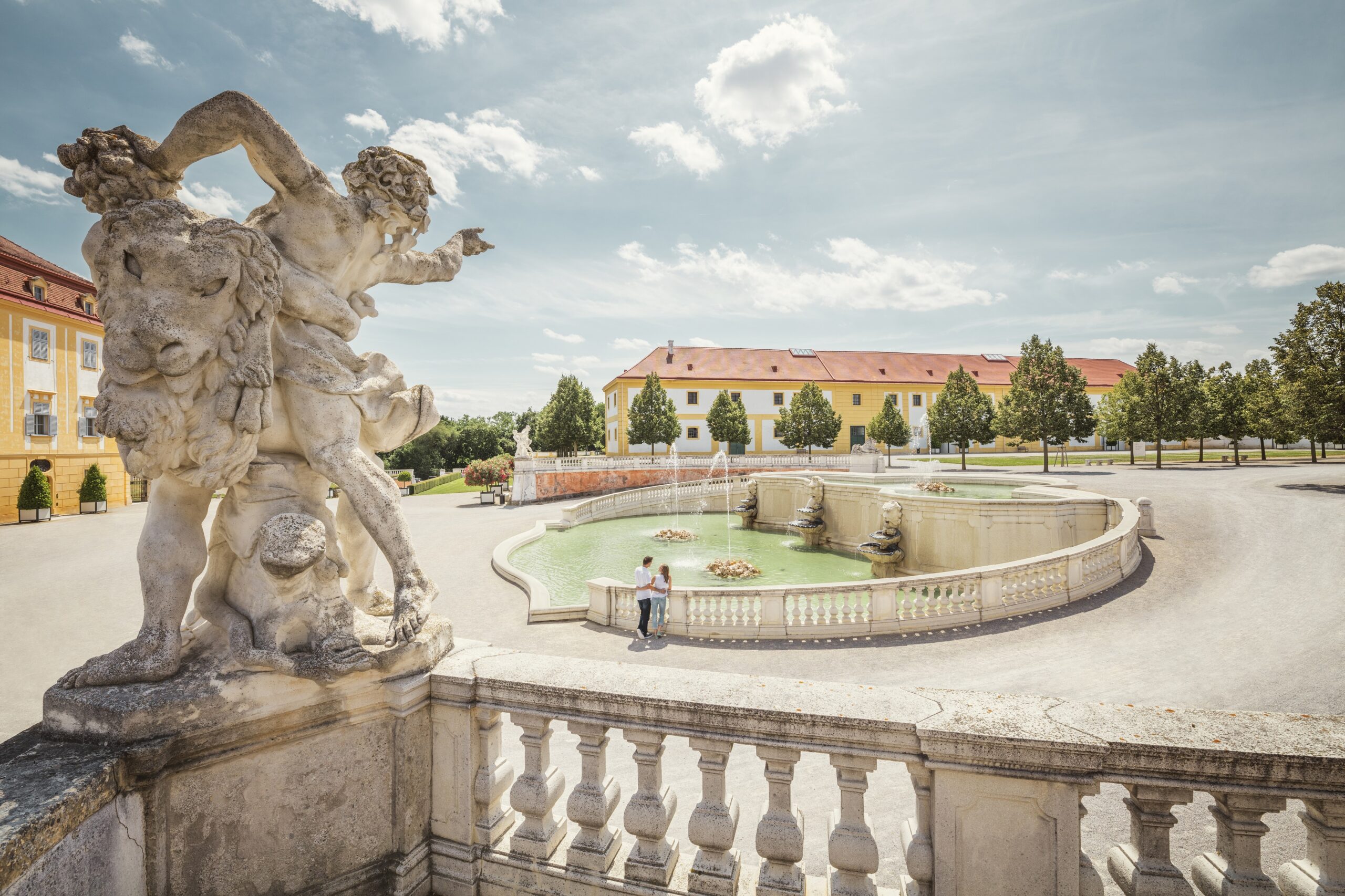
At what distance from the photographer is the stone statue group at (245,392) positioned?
6.74 ft

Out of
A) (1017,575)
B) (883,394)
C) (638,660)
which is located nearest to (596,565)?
(638,660)

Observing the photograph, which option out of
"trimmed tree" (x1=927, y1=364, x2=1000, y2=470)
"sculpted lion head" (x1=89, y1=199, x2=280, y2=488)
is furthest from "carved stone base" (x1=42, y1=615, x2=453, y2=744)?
"trimmed tree" (x1=927, y1=364, x2=1000, y2=470)

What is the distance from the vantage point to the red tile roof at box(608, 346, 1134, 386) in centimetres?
5562

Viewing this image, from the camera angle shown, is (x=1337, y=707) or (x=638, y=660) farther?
(x=638, y=660)

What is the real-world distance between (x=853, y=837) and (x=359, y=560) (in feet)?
8.40

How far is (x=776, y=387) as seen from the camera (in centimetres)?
5553

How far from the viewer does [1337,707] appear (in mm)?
5953

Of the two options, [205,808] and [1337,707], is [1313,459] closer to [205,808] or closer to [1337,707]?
[1337,707]

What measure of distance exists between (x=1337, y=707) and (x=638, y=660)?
25.9 ft

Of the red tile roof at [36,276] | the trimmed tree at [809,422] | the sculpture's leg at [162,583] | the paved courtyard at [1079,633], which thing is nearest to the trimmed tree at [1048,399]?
the trimmed tree at [809,422]

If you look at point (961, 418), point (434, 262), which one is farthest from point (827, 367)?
point (434, 262)

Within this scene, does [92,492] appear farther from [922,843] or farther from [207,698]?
[922,843]

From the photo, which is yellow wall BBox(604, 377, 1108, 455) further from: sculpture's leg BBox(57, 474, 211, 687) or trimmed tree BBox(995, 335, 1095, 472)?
sculpture's leg BBox(57, 474, 211, 687)

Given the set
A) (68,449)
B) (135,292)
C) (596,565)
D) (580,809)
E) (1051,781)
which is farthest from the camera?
(68,449)
